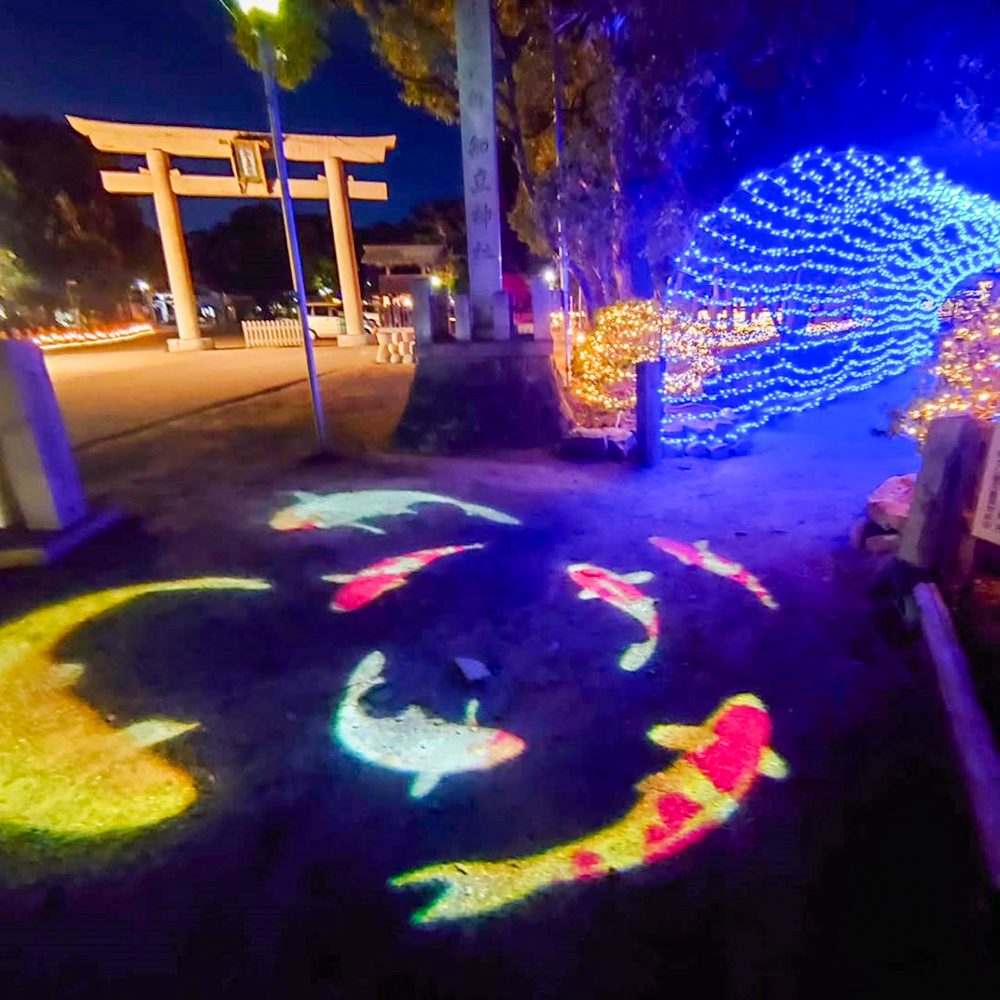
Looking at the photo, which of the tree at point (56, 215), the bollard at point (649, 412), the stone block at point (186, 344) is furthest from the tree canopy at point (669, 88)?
the tree at point (56, 215)

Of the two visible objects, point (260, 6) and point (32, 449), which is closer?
point (32, 449)

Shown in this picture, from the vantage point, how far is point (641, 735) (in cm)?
319

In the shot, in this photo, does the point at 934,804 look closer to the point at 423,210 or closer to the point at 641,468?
the point at 641,468

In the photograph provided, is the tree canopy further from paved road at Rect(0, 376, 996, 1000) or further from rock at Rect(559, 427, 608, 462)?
paved road at Rect(0, 376, 996, 1000)

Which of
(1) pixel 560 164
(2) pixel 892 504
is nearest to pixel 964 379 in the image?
(2) pixel 892 504

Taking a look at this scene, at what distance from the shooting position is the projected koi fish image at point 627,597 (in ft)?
12.7

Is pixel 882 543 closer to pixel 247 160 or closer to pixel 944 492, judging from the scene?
pixel 944 492

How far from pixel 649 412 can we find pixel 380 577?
14.0 feet

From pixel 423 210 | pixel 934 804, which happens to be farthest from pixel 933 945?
pixel 423 210

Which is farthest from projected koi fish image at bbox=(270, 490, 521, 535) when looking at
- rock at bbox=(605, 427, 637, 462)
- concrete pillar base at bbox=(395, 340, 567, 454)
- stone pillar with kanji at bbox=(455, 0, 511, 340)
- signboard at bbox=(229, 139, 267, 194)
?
signboard at bbox=(229, 139, 267, 194)

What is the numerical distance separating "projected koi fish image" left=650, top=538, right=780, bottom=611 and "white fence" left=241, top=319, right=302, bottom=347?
1800 cm

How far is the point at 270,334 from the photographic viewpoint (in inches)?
824

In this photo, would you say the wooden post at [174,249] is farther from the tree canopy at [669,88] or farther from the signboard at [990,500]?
the signboard at [990,500]

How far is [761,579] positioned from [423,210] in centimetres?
3645
